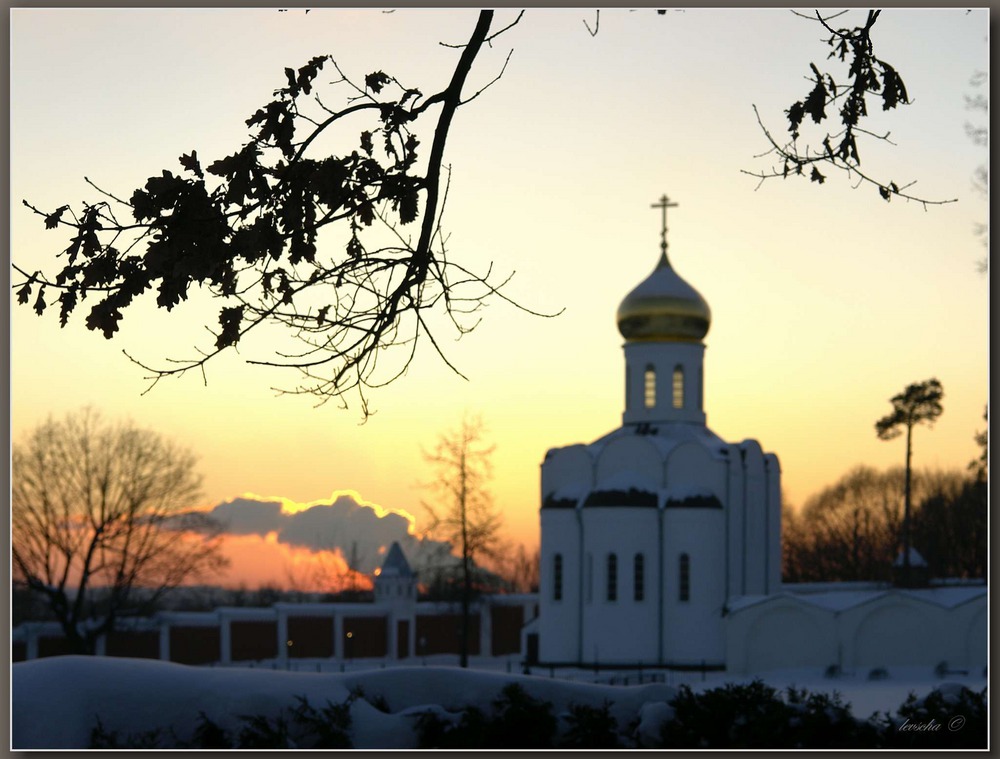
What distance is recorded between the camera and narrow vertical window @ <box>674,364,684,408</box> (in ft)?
134

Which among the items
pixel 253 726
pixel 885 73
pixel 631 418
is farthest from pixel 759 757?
pixel 631 418

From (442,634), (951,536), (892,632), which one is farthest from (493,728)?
(951,536)

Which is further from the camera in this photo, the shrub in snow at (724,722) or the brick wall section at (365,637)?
the brick wall section at (365,637)

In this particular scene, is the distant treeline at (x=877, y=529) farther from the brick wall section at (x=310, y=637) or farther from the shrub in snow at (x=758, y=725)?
the shrub in snow at (x=758, y=725)

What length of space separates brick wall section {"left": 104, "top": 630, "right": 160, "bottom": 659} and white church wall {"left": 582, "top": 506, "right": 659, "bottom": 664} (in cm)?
1025

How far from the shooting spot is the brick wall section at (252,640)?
39250mm

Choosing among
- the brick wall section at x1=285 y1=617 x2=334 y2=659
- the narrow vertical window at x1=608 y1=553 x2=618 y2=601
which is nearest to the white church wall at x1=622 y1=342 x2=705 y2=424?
the narrow vertical window at x1=608 y1=553 x2=618 y2=601

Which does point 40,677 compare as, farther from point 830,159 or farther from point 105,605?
point 105,605

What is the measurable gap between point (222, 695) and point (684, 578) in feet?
93.3

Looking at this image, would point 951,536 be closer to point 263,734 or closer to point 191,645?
point 191,645

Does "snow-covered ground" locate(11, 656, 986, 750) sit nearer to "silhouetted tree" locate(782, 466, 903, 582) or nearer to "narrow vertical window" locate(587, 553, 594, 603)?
"narrow vertical window" locate(587, 553, 594, 603)

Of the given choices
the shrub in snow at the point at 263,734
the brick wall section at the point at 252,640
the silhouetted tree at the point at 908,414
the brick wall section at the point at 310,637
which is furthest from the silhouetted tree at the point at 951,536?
the shrub in snow at the point at 263,734

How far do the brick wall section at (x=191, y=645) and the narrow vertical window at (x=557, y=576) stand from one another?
8.60 m

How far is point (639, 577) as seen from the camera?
125ft
